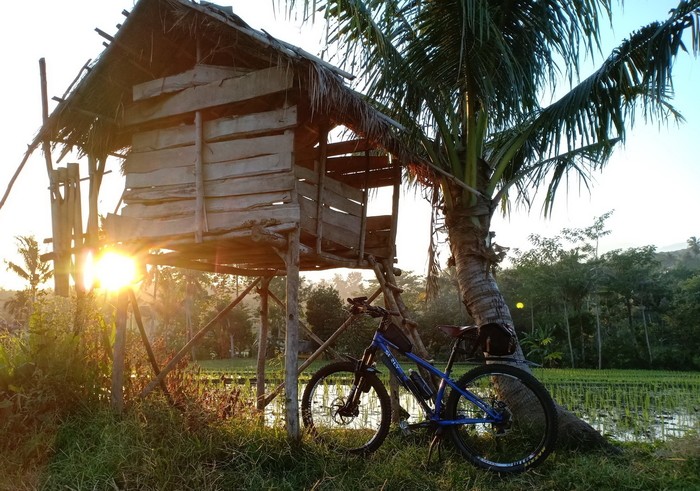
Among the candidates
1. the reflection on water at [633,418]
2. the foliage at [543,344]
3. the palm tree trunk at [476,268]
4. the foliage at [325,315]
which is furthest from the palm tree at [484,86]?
the foliage at [543,344]

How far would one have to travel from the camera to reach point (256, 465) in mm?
4867

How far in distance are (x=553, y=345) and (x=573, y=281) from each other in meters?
3.98

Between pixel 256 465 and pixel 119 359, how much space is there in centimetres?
233

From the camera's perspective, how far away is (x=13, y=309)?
32438mm

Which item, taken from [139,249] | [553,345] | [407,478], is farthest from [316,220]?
[553,345]

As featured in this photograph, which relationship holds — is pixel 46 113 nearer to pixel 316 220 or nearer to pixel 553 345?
pixel 316 220

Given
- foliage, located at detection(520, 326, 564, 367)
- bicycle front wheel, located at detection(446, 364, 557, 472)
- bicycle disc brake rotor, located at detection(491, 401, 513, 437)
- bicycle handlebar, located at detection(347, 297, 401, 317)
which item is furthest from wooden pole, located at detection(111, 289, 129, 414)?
foliage, located at detection(520, 326, 564, 367)

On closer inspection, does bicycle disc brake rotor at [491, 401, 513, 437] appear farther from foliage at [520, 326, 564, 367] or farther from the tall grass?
foliage at [520, 326, 564, 367]

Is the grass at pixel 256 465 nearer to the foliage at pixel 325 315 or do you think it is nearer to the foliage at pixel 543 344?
the foliage at pixel 325 315

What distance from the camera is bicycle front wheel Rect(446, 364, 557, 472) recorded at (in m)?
4.76

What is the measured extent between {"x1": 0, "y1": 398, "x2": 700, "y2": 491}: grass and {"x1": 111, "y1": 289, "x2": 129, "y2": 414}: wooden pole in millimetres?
482

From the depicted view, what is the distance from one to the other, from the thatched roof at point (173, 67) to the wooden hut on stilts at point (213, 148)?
0.02 meters

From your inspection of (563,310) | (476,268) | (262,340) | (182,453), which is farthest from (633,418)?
(563,310)

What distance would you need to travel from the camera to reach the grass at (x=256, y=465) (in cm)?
461
